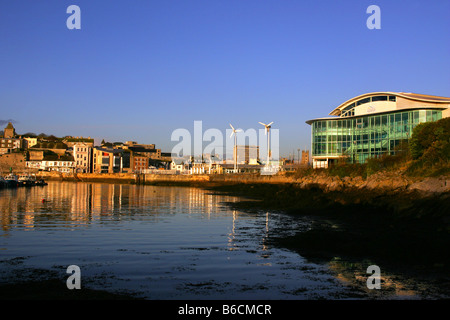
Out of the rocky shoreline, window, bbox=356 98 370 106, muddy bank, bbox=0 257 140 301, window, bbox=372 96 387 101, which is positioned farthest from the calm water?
window, bbox=356 98 370 106

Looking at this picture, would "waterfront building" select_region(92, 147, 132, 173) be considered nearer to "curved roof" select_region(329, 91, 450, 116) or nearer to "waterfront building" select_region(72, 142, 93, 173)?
"waterfront building" select_region(72, 142, 93, 173)

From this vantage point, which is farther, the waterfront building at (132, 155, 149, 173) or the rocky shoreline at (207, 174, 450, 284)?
the waterfront building at (132, 155, 149, 173)

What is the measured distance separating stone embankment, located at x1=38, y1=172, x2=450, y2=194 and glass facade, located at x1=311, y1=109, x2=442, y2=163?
27.3 ft

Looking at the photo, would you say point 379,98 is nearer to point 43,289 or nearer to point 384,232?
point 384,232

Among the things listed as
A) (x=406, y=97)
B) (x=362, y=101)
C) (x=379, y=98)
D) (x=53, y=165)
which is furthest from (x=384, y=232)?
(x=53, y=165)

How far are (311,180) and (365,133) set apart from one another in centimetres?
1475

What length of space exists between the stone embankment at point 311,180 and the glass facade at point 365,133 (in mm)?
8331

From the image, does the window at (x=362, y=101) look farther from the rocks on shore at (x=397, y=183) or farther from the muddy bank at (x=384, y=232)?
the muddy bank at (x=384, y=232)

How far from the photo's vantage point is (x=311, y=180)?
75.2m

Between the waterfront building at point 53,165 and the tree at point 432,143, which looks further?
the waterfront building at point 53,165

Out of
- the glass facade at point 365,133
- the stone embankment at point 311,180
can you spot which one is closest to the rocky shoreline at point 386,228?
the stone embankment at point 311,180

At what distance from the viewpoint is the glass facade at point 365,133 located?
235ft

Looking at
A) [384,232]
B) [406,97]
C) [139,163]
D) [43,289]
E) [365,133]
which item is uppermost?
[406,97]

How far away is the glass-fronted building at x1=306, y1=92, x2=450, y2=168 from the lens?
235ft
